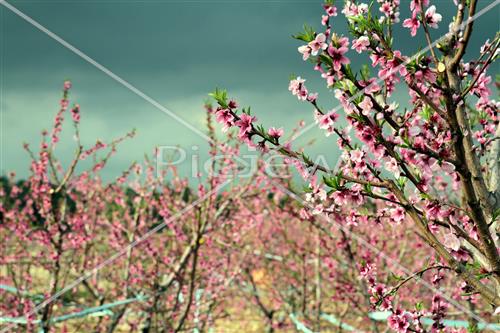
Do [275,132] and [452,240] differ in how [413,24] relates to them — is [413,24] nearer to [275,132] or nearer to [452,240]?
[275,132]

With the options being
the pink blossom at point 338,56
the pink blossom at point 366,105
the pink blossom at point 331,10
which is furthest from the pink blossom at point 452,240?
the pink blossom at point 331,10

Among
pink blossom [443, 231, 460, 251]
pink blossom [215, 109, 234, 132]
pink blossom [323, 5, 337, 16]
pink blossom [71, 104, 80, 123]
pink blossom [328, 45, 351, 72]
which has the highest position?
pink blossom [71, 104, 80, 123]

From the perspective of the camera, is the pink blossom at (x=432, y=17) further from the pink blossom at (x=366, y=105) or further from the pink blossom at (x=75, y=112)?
the pink blossom at (x=75, y=112)

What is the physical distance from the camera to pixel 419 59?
238 cm

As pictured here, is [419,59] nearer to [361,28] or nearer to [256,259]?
[361,28]

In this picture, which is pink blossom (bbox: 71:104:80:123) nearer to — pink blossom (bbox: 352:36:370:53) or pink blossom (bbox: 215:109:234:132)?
pink blossom (bbox: 215:109:234:132)

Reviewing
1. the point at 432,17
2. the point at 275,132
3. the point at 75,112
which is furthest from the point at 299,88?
the point at 75,112

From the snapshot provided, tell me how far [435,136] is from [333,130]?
58cm

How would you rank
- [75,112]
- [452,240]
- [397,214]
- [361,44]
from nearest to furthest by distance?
[361,44] < [452,240] < [397,214] < [75,112]

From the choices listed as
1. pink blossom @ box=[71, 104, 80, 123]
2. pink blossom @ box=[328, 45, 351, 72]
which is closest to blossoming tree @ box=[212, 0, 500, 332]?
pink blossom @ box=[328, 45, 351, 72]

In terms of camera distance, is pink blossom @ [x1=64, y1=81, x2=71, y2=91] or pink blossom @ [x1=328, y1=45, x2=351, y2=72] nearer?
pink blossom @ [x1=328, y1=45, x2=351, y2=72]

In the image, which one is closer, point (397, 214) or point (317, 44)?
point (317, 44)

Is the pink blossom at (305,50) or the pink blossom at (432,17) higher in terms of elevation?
the pink blossom at (432,17)

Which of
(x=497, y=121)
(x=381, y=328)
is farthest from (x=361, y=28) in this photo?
(x=381, y=328)
